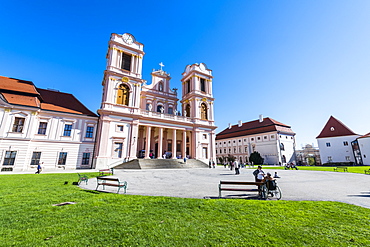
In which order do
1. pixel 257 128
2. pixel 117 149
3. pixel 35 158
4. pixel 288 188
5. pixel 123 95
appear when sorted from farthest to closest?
pixel 257 128
pixel 123 95
pixel 117 149
pixel 35 158
pixel 288 188

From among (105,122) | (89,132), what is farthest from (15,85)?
(105,122)

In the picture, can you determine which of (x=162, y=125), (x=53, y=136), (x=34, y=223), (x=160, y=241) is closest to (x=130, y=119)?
(x=162, y=125)

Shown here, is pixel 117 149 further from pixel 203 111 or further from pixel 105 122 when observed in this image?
pixel 203 111

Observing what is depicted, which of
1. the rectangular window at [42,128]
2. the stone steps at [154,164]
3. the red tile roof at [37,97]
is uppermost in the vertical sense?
the red tile roof at [37,97]

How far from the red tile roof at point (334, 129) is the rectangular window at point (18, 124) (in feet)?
232

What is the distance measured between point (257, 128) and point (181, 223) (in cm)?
5783

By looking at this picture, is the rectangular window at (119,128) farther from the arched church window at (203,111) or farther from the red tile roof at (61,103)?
the arched church window at (203,111)

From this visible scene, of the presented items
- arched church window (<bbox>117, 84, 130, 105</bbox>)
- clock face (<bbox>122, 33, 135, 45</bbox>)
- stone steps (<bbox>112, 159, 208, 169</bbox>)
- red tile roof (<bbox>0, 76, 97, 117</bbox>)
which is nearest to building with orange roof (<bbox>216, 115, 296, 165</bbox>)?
stone steps (<bbox>112, 159, 208, 169</bbox>)

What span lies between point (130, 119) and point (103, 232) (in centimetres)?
2589

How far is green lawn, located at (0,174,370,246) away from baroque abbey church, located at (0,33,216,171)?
20.4m

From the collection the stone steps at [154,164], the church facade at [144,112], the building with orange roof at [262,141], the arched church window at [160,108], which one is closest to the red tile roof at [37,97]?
the church facade at [144,112]

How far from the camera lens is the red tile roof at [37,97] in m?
21.5

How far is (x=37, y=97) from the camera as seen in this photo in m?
23.7

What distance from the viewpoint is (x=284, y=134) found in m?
52.9
